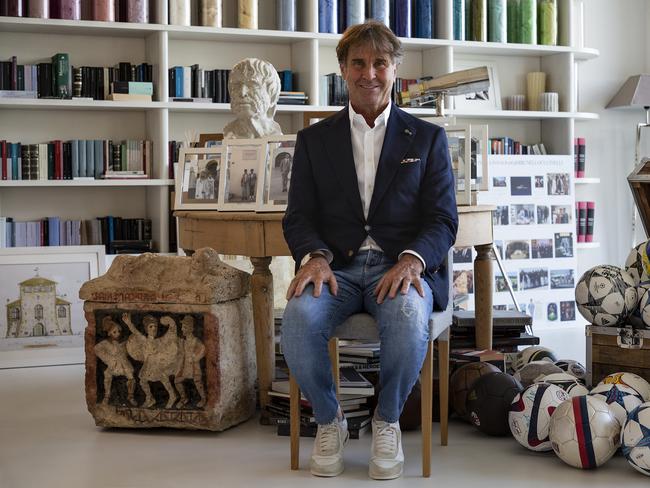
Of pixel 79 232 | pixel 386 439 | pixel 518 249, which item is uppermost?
pixel 79 232

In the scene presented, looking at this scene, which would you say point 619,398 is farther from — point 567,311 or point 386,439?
point 567,311

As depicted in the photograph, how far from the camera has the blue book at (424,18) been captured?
18.9 feet

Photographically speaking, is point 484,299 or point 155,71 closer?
point 484,299

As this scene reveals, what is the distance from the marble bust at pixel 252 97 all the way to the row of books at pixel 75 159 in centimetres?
126

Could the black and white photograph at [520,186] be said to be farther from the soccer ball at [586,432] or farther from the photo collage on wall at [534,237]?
the soccer ball at [586,432]

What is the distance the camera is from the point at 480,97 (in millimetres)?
6031

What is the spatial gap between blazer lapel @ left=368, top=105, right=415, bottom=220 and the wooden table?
1.54ft

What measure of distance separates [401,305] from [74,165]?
3036mm

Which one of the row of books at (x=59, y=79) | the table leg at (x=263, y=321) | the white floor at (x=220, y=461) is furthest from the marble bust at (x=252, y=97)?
the white floor at (x=220, y=461)

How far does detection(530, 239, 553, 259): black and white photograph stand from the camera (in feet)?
19.3

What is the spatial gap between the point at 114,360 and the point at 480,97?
3.46 m

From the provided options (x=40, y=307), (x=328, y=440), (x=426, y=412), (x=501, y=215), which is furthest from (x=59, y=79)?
(x=426, y=412)

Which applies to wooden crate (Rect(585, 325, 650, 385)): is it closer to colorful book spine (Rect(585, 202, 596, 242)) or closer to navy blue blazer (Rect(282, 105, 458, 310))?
navy blue blazer (Rect(282, 105, 458, 310))

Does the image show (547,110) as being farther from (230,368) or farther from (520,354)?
(230,368)
